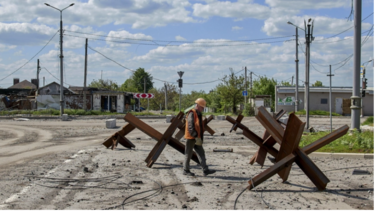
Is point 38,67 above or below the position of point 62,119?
above

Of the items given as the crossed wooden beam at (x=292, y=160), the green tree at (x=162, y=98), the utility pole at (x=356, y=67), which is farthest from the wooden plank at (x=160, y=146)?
the green tree at (x=162, y=98)

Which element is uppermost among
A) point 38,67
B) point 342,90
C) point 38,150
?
point 38,67

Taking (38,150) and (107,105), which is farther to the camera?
(107,105)

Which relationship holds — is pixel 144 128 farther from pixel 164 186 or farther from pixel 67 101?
pixel 67 101

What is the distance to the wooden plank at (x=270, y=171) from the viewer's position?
6.59m

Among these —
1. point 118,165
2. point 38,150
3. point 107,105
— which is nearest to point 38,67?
point 107,105

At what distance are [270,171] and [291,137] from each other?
71cm

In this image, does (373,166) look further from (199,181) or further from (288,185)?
(199,181)

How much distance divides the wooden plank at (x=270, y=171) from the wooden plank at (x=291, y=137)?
16cm

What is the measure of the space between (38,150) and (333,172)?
31.0 ft

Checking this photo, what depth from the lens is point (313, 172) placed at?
264 inches

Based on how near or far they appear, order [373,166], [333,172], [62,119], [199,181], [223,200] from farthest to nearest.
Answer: [62,119]
[373,166]
[333,172]
[199,181]
[223,200]

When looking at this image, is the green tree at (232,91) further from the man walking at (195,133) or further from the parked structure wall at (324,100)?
the man walking at (195,133)

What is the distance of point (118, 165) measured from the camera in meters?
9.62
